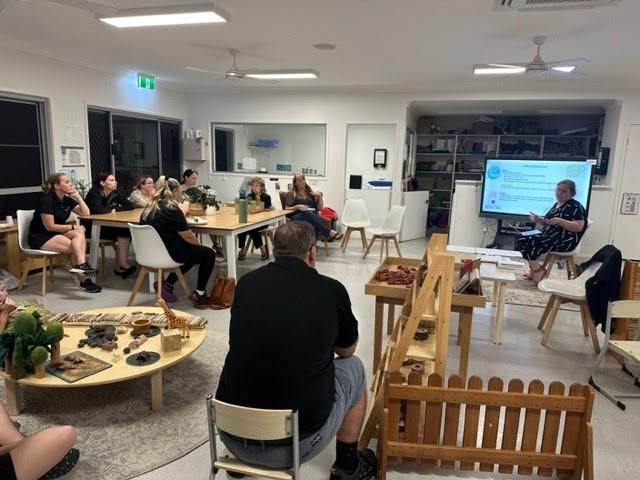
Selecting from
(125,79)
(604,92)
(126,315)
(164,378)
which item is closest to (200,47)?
(125,79)

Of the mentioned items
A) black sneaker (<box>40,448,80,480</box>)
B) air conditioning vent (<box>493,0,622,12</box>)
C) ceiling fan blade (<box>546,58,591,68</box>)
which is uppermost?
air conditioning vent (<box>493,0,622,12</box>)

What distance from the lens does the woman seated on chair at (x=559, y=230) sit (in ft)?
15.6

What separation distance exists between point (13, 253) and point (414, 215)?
573 cm

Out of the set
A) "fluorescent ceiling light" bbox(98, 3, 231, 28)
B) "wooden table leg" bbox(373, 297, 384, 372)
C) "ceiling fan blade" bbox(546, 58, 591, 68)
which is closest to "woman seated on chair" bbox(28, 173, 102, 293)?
"fluorescent ceiling light" bbox(98, 3, 231, 28)

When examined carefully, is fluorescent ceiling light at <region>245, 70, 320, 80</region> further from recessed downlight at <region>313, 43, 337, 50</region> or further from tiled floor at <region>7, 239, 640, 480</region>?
tiled floor at <region>7, 239, 640, 480</region>

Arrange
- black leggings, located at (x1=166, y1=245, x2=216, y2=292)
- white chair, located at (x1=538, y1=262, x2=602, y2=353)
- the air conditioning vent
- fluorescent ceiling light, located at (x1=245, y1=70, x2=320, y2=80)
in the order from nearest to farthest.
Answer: the air conditioning vent < white chair, located at (x1=538, y1=262, x2=602, y2=353) < black leggings, located at (x1=166, y1=245, x2=216, y2=292) < fluorescent ceiling light, located at (x1=245, y1=70, x2=320, y2=80)

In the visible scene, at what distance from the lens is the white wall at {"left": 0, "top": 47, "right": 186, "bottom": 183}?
497 centimetres

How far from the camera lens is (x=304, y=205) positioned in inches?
233

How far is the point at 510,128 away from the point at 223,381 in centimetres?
798

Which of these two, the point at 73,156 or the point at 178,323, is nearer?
the point at 178,323

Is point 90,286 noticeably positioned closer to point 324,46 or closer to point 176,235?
point 176,235

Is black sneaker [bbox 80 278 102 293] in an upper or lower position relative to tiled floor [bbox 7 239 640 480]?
upper

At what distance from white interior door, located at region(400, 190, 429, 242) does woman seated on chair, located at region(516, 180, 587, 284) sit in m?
2.42

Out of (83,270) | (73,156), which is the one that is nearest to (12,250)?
(83,270)
